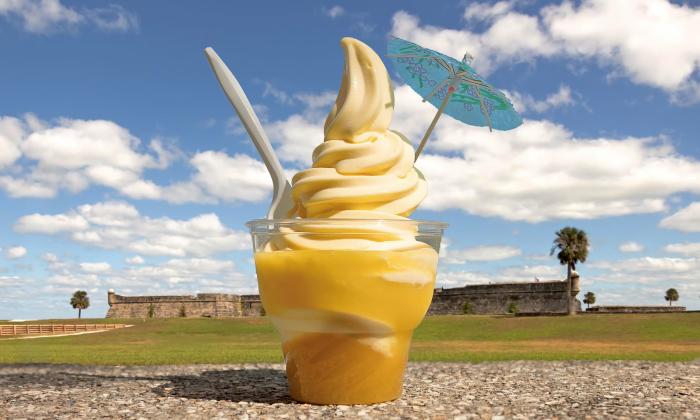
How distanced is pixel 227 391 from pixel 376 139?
133 inches

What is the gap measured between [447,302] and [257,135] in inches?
1900

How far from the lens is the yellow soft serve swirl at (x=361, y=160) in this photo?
6.33 metres

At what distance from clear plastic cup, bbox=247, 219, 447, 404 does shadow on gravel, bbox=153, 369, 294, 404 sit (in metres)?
0.73

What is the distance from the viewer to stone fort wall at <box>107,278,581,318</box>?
160 ft

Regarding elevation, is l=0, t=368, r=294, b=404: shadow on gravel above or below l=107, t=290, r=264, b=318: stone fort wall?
above

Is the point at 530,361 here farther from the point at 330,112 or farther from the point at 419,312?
the point at 330,112

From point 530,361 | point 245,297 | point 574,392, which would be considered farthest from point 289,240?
point 245,297

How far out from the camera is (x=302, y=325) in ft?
20.1

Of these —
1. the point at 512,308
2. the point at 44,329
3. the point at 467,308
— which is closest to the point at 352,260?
the point at 44,329

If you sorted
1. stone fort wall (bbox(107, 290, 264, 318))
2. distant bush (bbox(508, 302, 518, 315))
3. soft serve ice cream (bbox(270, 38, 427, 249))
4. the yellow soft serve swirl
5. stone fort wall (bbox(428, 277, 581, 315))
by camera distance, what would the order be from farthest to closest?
stone fort wall (bbox(107, 290, 264, 318)) < distant bush (bbox(508, 302, 518, 315)) < stone fort wall (bbox(428, 277, 581, 315)) < the yellow soft serve swirl < soft serve ice cream (bbox(270, 38, 427, 249))

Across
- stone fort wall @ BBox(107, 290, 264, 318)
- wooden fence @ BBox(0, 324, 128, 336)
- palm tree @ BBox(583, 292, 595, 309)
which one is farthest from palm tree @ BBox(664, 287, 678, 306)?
wooden fence @ BBox(0, 324, 128, 336)

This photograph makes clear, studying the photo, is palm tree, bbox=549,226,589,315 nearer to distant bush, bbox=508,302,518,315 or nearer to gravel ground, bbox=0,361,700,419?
distant bush, bbox=508,302,518,315

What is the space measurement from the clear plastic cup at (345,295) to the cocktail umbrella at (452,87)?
143cm

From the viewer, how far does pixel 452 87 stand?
7.06 m
